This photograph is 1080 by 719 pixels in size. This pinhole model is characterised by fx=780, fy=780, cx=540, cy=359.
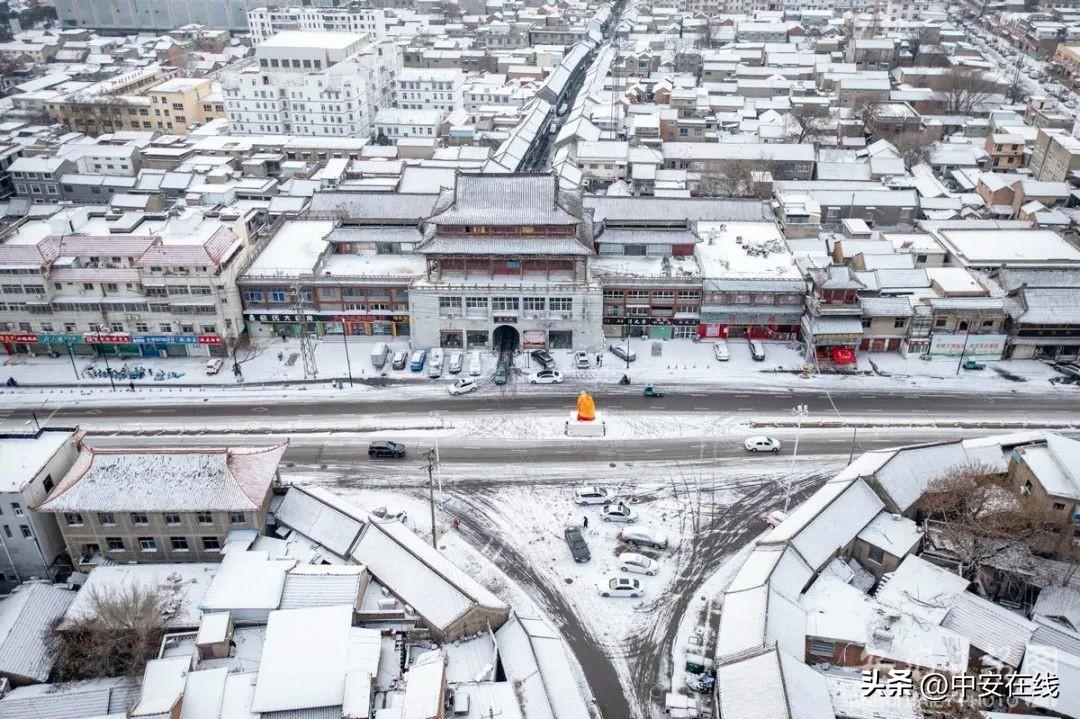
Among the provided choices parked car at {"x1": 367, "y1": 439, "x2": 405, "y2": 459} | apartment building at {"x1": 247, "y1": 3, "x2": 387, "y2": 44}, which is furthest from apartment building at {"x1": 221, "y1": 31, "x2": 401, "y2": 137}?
parked car at {"x1": 367, "y1": 439, "x2": 405, "y2": 459}

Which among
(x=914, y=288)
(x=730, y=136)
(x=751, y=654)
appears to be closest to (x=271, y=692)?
(x=751, y=654)

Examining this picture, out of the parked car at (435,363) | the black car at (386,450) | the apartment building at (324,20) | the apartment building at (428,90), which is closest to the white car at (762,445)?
the black car at (386,450)

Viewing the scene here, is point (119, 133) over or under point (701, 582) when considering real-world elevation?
over

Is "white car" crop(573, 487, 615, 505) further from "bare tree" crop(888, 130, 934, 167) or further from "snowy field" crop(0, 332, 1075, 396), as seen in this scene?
"bare tree" crop(888, 130, 934, 167)

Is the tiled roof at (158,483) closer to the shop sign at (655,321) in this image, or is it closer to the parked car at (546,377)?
the parked car at (546,377)

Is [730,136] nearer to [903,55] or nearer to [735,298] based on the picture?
[735,298]

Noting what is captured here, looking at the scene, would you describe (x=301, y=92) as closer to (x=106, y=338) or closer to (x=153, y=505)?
(x=106, y=338)
